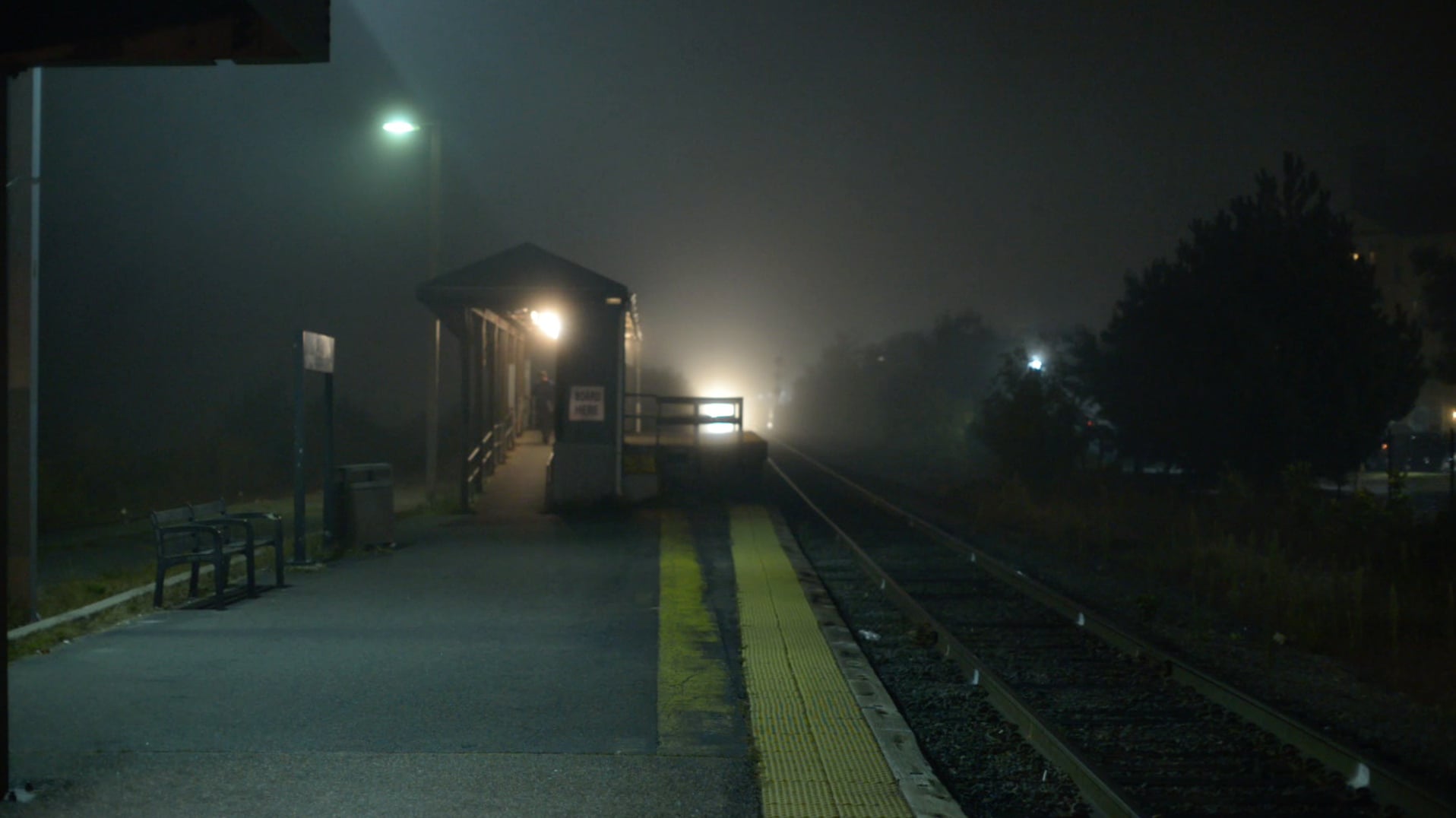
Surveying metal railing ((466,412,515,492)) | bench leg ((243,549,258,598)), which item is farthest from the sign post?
metal railing ((466,412,515,492))

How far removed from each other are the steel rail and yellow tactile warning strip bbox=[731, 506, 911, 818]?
896mm

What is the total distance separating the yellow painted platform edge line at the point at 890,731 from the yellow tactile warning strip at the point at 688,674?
80 centimetres

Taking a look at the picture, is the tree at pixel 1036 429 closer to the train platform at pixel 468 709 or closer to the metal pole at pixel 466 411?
the metal pole at pixel 466 411

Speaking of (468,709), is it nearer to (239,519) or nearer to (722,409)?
(239,519)

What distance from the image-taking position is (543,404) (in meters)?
35.5

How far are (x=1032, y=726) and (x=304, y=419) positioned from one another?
8678 millimetres

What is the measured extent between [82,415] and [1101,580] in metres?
28.2

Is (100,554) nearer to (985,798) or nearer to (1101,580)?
(1101,580)

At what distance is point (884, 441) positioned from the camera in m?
69.5

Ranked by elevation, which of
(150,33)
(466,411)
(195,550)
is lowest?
(195,550)

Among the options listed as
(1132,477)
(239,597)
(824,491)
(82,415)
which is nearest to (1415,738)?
(239,597)

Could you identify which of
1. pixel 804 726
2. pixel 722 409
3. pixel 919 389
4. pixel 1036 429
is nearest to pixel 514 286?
pixel 722 409

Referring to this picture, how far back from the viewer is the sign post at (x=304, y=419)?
1248 centimetres

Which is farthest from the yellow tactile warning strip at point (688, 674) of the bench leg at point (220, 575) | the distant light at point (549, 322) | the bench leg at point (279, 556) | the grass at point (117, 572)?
the distant light at point (549, 322)
